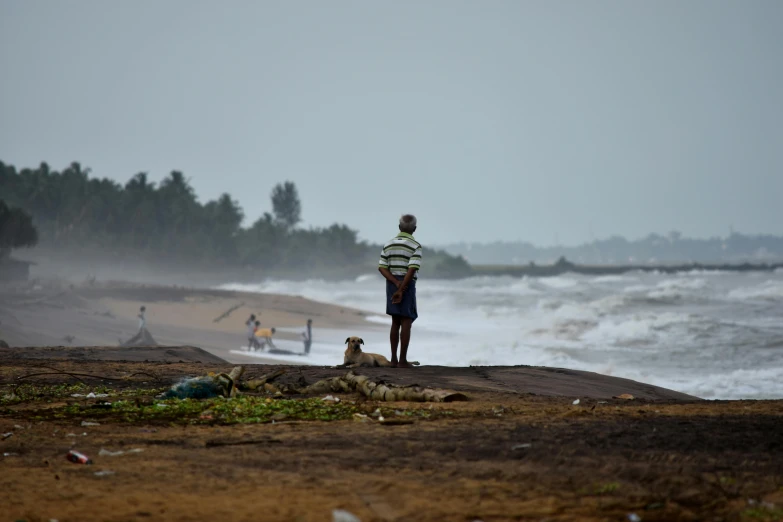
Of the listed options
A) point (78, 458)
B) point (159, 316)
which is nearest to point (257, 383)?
point (78, 458)

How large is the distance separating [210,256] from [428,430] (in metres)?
106

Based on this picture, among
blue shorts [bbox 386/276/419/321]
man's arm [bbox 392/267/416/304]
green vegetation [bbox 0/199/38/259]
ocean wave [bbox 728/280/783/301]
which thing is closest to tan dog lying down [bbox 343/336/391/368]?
blue shorts [bbox 386/276/419/321]

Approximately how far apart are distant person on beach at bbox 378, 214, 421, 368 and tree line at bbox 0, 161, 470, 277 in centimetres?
7671

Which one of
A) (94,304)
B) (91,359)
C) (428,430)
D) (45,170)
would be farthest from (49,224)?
(428,430)

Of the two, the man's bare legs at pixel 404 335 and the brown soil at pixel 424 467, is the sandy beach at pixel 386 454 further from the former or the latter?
the man's bare legs at pixel 404 335

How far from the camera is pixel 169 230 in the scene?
108938mm

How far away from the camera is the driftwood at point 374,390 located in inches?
346

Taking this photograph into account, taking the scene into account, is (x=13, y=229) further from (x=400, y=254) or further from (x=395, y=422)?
(x=395, y=422)

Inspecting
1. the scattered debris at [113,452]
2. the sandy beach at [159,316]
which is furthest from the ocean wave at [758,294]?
the scattered debris at [113,452]

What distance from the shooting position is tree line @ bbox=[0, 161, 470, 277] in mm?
95188

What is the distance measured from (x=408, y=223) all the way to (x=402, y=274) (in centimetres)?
71

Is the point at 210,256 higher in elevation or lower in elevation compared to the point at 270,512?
higher

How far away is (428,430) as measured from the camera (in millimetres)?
6805

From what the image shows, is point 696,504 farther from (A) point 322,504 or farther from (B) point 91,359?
(B) point 91,359
